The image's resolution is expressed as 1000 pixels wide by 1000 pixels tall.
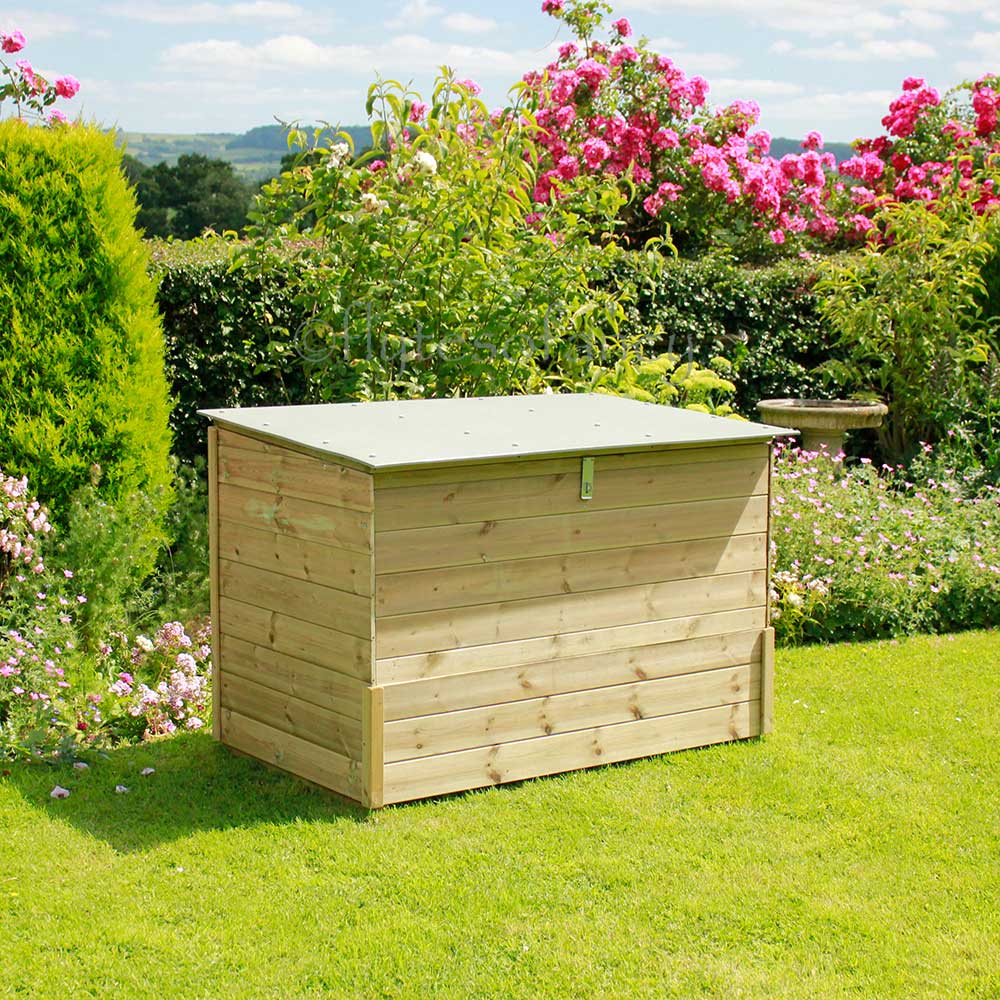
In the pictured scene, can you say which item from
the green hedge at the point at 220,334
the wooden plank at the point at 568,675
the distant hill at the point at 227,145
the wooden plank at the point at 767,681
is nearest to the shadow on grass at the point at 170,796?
the wooden plank at the point at 568,675

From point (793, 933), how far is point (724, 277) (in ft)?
20.1

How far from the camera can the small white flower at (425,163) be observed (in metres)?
5.77

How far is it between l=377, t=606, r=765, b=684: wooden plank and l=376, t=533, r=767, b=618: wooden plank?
15cm

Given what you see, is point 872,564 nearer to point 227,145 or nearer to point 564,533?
point 564,533

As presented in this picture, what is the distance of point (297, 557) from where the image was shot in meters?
4.02

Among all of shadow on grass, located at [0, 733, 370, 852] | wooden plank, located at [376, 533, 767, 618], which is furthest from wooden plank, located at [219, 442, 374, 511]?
shadow on grass, located at [0, 733, 370, 852]

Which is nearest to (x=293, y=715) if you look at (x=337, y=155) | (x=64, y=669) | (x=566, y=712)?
(x=566, y=712)

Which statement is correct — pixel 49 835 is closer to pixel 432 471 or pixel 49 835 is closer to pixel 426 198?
pixel 432 471

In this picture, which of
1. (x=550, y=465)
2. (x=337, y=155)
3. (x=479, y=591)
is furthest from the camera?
(x=337, y=155)

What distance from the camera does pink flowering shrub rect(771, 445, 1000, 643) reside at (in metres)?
6.04

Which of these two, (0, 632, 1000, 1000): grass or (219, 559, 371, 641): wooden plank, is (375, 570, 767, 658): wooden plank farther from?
(0, 632, 1000, 1000): grass

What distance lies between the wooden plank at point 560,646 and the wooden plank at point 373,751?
0.07m

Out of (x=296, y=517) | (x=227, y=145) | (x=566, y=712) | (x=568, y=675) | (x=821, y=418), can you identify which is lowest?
(x=566, y=712)

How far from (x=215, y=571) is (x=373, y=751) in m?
0.99
